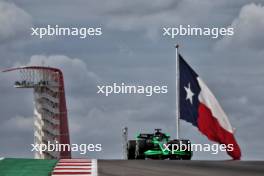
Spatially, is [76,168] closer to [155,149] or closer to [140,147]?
[140,147]

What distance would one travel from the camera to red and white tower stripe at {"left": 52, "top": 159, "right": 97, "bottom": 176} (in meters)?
22.4

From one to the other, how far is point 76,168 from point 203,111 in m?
11.8

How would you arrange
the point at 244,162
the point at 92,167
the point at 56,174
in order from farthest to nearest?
the point at 244,162
the point at 92,167
the point at 56,174

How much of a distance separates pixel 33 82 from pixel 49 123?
10694 millimetres

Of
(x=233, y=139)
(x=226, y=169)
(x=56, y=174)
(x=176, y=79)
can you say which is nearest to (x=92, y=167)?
(x=56, y=174)

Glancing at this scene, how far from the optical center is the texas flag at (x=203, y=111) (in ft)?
110

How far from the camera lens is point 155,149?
3569 centimetres

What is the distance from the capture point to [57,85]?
518ft

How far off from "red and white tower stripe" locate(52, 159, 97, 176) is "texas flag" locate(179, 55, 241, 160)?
25.8 feet

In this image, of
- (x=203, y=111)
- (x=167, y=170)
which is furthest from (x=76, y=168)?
(x=203, y=111)

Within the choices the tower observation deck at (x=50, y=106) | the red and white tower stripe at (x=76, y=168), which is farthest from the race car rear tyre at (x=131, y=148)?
the tower observation deck at (x=50, y=106)

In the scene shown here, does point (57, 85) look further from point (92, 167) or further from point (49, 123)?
point (92, 167)

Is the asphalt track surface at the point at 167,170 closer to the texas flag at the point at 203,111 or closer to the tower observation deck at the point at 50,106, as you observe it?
the texas flag at the point at 203,111

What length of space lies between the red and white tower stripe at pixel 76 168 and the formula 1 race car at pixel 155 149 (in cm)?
798
